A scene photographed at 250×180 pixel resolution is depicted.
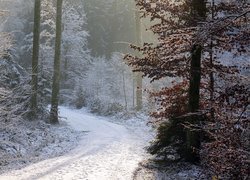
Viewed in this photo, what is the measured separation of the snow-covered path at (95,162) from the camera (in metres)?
11.0

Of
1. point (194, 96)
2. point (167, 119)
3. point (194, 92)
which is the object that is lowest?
point (167, 119)

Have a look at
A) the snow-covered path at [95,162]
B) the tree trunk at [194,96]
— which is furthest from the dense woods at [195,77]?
the snow-covered path at [95,162]

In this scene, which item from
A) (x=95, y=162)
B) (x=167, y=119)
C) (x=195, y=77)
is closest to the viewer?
(x=195, y=77)

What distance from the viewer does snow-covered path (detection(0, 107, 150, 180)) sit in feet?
36.2

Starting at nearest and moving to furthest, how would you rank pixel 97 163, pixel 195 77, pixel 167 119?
pixel 195 77, pixel 97 163, pixel 167 119

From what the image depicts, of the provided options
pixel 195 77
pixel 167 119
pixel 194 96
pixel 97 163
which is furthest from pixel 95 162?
pixel 195 77

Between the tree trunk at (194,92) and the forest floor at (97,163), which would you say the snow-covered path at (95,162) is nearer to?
the forest floor at (97,163)

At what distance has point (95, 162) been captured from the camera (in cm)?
1289

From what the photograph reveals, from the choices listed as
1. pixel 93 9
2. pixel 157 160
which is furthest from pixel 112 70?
pixel 157 160

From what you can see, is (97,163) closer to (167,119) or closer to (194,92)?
(167,119)

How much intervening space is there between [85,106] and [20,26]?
2764 cm

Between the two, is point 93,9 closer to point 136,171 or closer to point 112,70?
point 112,70

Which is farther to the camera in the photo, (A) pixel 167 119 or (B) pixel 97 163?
(A) pixel 167 119

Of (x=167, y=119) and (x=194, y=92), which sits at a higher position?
(x=194, y=92)
